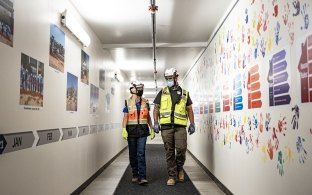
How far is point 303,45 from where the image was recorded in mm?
1807

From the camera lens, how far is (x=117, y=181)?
448 centimetres

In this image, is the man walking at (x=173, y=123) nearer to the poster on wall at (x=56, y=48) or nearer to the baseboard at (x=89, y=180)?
the baseboard at (x=89, y=180)

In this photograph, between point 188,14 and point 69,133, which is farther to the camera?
point 188,14

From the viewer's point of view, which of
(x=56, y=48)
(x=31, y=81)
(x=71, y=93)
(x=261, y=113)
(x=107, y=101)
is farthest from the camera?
(x=107, y=101)

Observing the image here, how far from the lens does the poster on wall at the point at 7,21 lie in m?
1.92

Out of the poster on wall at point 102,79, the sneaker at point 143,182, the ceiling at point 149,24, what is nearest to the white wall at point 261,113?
the ceiling at point 149,24

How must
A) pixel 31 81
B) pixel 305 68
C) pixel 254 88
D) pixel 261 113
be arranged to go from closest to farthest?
pixel 305 68
pixel 31 81
pixel 261 113
pixel 254 88

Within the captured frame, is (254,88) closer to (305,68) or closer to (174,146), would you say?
(305,68)

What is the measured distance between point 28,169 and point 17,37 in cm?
99

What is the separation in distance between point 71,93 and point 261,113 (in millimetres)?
2104

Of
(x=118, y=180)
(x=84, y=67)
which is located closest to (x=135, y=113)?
(x=84, y=67)

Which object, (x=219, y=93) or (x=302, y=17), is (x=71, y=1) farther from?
(x=302, y=17)

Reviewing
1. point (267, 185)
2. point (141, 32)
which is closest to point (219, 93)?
point (141, 32)

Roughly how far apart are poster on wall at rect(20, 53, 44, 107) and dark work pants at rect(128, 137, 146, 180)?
193 cm
